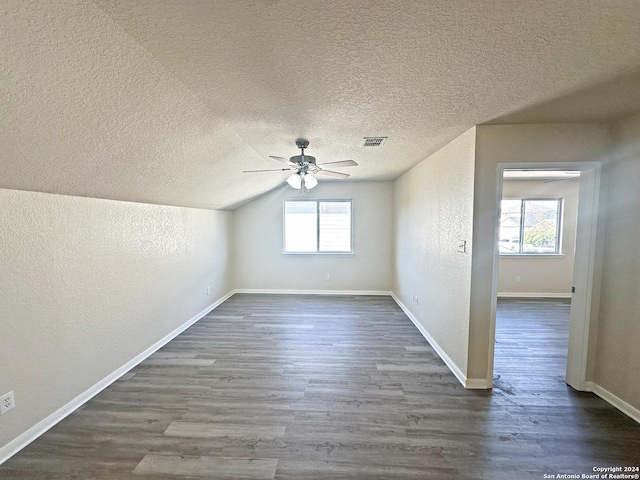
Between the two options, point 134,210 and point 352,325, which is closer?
point 134,210

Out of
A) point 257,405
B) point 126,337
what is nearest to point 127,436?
point 257,405

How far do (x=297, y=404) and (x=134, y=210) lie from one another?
8.35 ft

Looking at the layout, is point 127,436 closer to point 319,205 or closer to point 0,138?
point 0,138

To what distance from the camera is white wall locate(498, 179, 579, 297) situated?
5.40m

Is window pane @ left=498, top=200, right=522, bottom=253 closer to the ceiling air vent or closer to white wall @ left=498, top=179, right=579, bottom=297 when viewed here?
white wall @ left=498, top=179, right=579, bottom=297

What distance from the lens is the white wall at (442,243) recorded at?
8.46 feet

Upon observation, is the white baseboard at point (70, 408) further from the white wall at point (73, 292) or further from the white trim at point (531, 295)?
the white trim at point (531, 295)

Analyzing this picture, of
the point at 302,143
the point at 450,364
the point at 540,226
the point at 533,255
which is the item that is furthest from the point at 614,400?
the point at 540,226

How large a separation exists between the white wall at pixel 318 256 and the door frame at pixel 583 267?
10.8ft

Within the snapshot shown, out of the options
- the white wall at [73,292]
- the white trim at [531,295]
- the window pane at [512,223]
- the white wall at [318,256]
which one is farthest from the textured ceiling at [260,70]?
the white trim at [531,295]

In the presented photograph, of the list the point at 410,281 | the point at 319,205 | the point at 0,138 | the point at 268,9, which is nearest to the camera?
the point at 268,9

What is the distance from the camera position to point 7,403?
1786mm

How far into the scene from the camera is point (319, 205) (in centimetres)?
586

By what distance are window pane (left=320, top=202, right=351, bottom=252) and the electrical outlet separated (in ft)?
15.3
